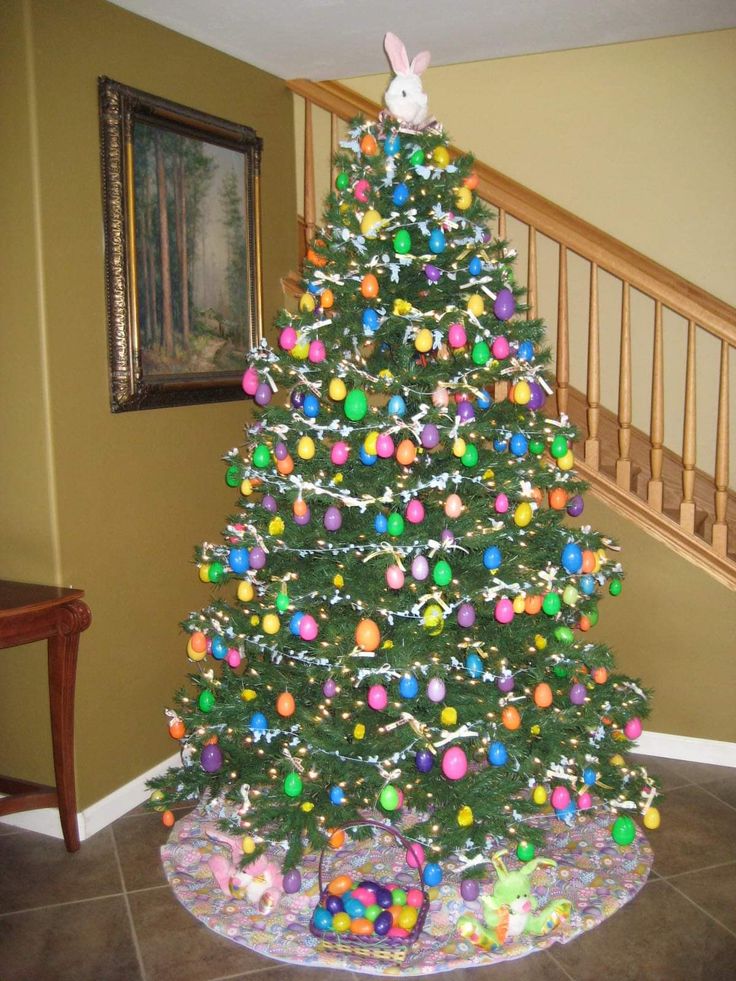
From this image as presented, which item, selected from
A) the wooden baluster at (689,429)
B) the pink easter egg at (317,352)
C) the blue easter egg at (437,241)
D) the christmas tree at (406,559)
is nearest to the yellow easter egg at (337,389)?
the christmas tree at (406,559)

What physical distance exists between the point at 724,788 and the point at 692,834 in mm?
355

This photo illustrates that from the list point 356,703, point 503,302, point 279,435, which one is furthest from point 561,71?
point 356,703

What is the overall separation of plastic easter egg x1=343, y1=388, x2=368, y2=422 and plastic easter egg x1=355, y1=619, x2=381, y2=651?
0.51 meters

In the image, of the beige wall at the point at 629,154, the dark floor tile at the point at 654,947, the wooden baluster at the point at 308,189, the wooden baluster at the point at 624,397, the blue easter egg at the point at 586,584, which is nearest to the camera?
the dark floor tile at the point at 654,947

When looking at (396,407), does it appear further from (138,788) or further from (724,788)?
(724,788)

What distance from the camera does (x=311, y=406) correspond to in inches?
95.7

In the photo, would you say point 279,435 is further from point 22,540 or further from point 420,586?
point 22,540

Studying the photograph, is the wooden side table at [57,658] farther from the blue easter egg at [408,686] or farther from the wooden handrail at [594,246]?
the wooden handrail at [594,246]

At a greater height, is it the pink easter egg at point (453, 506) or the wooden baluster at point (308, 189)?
the wooden baluster at point (308, 189)

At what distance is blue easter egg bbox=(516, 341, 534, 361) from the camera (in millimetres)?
2457

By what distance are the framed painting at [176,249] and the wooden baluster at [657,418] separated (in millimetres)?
1377

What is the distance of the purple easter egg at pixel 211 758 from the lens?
255 cm

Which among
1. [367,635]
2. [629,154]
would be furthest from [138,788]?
[629,154]

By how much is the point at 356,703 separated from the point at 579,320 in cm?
206
